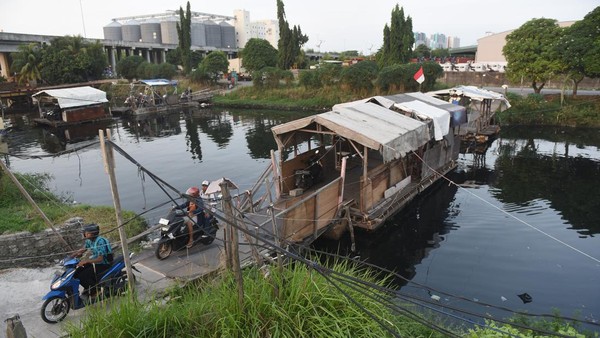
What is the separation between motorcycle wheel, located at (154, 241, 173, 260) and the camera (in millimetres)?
9086

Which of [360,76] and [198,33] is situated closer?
[360,76]

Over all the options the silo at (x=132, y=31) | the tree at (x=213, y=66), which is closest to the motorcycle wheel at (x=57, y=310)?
the tree at (x=213, y=66)

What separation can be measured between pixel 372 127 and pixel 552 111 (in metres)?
24.2

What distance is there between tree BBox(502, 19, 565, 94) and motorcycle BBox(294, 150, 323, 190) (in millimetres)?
22751

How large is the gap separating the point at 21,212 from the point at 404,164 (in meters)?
12.7

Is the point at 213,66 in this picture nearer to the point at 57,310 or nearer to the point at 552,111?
the point at 552,111

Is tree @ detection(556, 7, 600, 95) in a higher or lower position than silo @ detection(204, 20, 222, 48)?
lower

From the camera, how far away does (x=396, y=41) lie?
4528cm

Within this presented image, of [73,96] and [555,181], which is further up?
[73,96]

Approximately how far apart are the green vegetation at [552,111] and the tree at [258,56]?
118 feet

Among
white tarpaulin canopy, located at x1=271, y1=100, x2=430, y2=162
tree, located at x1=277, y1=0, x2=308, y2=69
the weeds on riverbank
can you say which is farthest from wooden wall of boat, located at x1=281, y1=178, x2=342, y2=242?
tree, located at x1=277, y1=0, x2=308, y2=69

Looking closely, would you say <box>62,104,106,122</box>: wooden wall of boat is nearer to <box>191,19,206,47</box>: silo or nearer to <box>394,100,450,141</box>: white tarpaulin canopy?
<box>394,100,450,141</box>: white tarpaulin canopy

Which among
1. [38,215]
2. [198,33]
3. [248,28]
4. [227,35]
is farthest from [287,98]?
[248,28]

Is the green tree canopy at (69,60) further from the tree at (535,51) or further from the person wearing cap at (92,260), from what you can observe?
the person wearing cap at (92,260)
